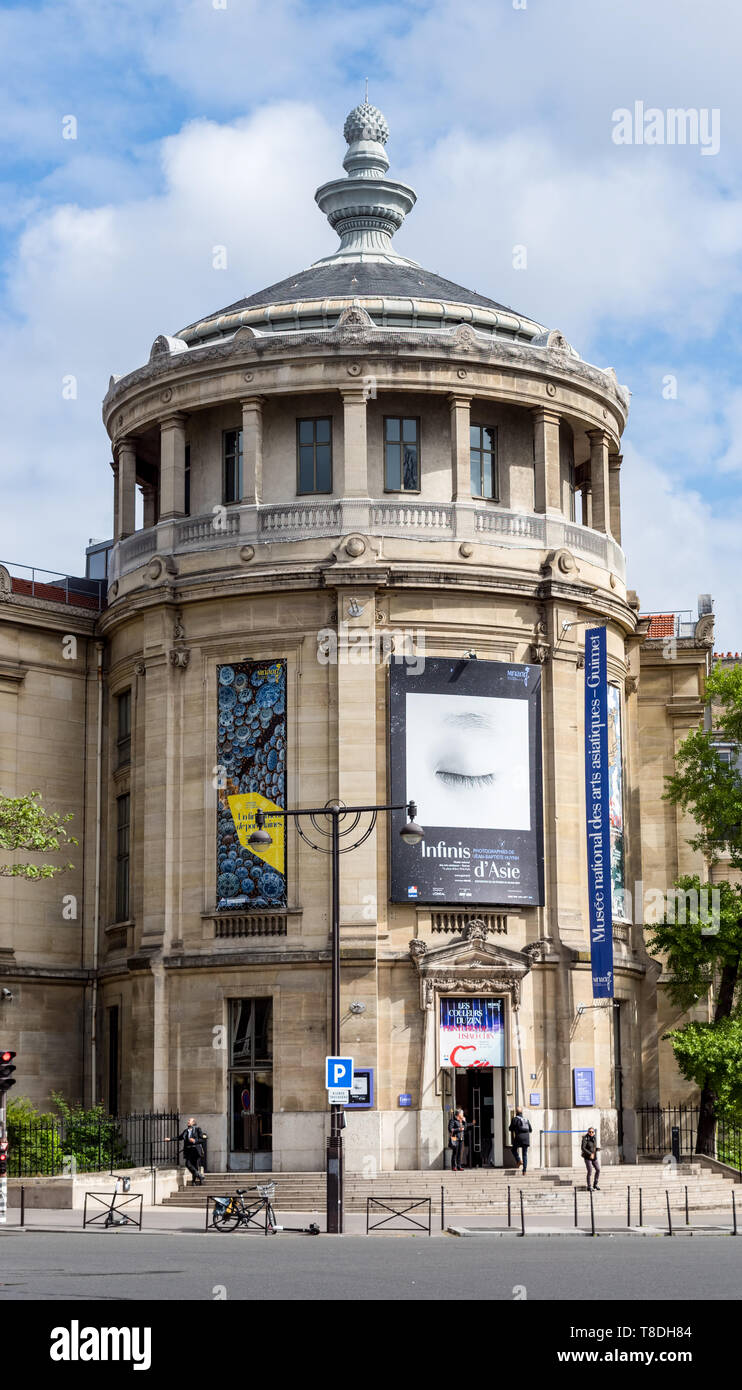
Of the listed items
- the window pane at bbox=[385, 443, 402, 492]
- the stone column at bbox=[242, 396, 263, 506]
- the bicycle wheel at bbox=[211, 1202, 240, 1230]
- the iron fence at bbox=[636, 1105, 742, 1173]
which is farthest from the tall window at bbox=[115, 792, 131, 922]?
the bicycle wheel at bbox=[211, 1202, 240, 1230]

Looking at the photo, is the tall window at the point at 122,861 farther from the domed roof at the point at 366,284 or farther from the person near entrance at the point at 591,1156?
the person near entrance at the point at 591,1156

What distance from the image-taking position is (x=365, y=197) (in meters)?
61.3

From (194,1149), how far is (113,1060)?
318 inches

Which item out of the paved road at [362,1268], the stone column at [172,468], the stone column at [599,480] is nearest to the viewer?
the paved road at [362,1268]

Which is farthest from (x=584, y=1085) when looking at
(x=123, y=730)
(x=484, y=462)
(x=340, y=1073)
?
(x=484, y=462)

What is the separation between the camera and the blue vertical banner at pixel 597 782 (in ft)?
159

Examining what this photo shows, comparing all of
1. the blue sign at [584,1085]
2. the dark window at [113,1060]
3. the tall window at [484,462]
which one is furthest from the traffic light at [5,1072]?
the tall window at [484,462]

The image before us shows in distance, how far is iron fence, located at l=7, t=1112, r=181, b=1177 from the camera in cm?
4500

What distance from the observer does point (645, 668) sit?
58625 mm

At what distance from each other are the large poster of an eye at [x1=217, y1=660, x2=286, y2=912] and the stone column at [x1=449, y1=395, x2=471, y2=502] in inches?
253

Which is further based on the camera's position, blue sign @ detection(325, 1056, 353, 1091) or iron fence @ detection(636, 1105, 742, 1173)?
iron fence @ detection(636, 1105, 742, 1173)

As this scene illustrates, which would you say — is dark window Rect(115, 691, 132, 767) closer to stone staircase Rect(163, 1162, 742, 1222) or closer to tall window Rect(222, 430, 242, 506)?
tall window Rect(222, 430, 242, 506)

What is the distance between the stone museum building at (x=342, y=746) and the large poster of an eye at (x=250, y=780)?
0.09m

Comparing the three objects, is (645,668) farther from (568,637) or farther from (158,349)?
(158,349)
